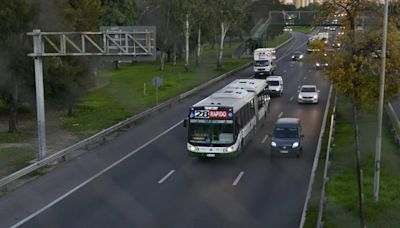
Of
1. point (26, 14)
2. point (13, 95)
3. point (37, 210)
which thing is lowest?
point (37, 210)

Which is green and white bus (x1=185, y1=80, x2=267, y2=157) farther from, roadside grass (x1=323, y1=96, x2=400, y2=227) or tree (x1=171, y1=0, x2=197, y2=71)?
tree (x1=171, y1=0, x2=197, y2=71)

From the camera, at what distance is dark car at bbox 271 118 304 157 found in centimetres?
2720

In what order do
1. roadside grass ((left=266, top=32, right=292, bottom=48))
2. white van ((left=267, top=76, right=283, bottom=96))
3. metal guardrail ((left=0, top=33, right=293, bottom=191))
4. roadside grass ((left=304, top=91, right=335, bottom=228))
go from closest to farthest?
roadside grass ((left=304, top=91, right=335, bottom=228)) < metal guardrail ((left=0, top=33, right=293, bottom=191)) < white van ((left=267, top=76, right=283, bottom=96)) < roadside grass ((left=266, top=32, right=292, bottom=48))

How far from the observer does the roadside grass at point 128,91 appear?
126 ft

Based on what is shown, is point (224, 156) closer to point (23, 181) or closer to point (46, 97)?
point (23, 181)

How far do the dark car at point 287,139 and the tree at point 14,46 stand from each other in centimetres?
1579

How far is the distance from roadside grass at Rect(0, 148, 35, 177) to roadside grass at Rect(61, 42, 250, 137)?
471 centimetres

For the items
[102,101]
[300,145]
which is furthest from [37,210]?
[102,101]

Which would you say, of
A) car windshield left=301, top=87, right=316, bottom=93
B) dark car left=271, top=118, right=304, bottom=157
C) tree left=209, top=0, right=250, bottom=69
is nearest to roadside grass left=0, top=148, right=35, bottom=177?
dark car left=271, top=118, right=304, bottom=157

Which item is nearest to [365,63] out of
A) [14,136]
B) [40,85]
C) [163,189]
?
[163,189]

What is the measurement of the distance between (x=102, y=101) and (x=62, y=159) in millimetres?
20974

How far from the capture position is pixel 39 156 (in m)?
27.2

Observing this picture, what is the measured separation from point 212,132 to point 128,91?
28005mm

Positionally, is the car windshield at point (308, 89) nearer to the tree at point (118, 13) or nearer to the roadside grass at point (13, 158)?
the roadside grass at point (13, 158)
